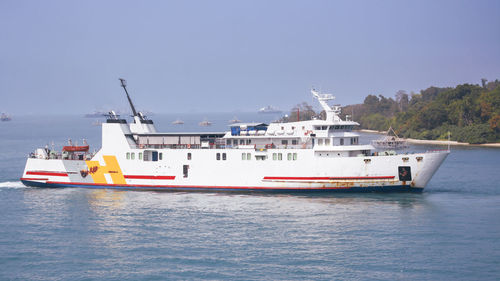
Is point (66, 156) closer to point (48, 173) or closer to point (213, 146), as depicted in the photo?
point (48, 173)

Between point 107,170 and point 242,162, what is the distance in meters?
10.5

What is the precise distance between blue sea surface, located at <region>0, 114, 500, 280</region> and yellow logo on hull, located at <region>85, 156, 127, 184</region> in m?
1.60

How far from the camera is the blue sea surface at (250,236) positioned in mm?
22453

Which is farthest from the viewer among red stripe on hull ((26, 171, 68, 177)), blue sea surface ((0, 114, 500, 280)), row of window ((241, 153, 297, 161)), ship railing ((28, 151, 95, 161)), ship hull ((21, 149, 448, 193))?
ship railing ((28, 151, 95, 161))

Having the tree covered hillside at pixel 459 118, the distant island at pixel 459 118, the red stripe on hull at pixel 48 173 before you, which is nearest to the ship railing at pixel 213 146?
the red stripe on hull at pixel 48 173

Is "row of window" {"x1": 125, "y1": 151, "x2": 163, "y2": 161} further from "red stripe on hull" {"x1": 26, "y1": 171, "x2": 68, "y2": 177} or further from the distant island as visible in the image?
the distant island

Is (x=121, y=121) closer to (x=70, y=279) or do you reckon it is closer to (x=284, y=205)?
(x=284, y=205)

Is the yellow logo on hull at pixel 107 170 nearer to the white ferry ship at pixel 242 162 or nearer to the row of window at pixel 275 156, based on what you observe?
the white ferry ship at pixel 242 162

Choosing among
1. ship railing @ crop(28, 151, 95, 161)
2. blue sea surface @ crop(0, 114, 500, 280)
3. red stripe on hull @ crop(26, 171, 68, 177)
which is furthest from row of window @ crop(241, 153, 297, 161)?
red stripe on hull @ crop(26, 171, 68, 177)

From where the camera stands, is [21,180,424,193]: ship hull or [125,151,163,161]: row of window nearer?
[21,180,424,193]: ship hull

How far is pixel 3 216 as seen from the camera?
31.8 meters

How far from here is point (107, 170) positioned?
4016 centimetres

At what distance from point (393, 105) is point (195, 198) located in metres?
Answer: 128

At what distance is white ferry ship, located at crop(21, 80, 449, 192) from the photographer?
115 feet
